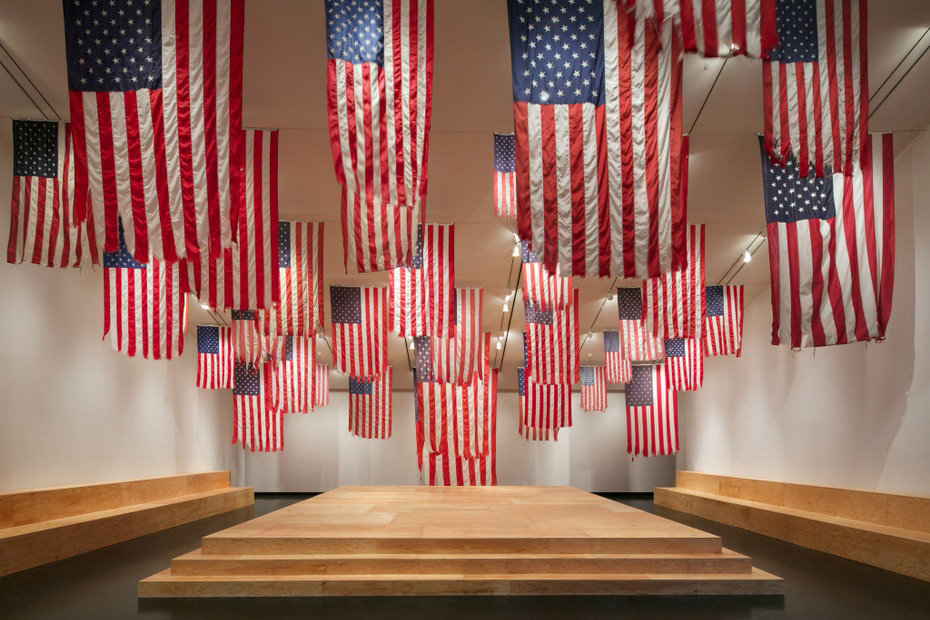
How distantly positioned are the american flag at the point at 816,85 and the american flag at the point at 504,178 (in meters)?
4.13

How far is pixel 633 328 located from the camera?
611 inches

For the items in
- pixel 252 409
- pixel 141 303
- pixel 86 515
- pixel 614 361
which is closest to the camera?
pixel 141 303

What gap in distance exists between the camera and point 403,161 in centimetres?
596

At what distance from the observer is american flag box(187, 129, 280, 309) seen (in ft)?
26.6

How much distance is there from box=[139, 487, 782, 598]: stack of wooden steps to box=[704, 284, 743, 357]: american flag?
7.75 metres

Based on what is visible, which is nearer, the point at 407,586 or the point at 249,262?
the point at 407,586

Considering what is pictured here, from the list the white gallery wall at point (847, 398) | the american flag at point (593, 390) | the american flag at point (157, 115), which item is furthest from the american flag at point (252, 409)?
the american flag at point (157, 115)

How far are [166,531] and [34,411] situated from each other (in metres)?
3.37

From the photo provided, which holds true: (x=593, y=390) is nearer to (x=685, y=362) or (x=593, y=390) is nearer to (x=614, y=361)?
(x=614, y=361)

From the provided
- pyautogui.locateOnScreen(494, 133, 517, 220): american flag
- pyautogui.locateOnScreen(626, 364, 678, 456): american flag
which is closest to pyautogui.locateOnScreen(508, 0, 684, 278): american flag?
pyautogui.locateOnScreen(494, 133, 517, 220): american flag

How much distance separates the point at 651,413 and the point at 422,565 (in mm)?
13035

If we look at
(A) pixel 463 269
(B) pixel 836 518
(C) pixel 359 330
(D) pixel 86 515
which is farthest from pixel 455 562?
(A) pixel 463 269

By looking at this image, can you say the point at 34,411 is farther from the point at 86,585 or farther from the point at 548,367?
the point at 548,367

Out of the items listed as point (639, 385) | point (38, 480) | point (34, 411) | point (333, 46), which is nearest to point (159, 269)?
point (34, 411)
